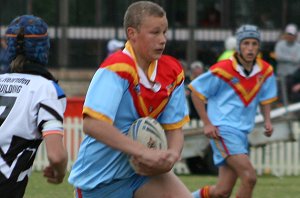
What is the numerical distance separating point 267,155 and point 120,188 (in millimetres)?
10747

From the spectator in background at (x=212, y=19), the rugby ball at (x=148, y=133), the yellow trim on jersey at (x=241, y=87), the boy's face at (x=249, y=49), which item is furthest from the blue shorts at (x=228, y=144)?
the spectator in background at (x=212, y=19)

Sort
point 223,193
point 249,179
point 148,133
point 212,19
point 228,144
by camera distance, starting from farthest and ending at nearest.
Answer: point 212,19, point 228,144, point 223,193, point 249,179, point 148,133

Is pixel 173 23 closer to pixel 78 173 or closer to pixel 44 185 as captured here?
pixel 44 185

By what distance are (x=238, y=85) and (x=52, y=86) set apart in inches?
203

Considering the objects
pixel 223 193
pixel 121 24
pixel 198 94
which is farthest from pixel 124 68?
pixel 121 24

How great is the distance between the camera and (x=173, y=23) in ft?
72.9

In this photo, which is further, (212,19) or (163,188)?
(212,19)

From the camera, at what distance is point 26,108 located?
6.12m

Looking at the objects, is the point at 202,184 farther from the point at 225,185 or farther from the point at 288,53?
the point at 288,53

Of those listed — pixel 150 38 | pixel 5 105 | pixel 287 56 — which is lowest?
pixel 287 56

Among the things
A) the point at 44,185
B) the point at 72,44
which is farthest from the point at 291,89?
the point at 44,185

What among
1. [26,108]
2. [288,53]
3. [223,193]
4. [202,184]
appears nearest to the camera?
[26,108]

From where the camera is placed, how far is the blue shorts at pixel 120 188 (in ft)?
22.5

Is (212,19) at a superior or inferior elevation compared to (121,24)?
superior
